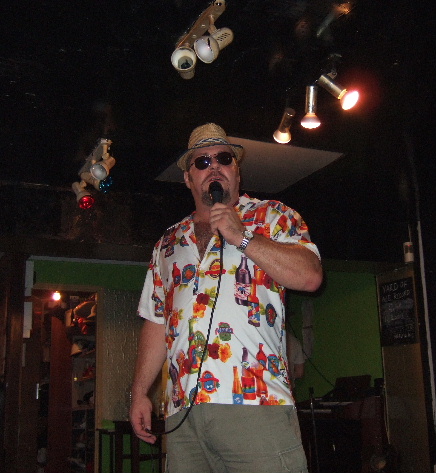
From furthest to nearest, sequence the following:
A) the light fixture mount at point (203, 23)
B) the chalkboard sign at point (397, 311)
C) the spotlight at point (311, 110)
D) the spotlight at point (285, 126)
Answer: the chalkboard sign at point (397, 311) → the spotlight at point (285, 126) → the spotlight at point (311, 110) → the light fixture mount at point (203, 23)

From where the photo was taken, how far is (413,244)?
5.35 metres

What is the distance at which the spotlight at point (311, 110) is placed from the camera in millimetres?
3035

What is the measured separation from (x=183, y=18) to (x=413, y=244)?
3509mm

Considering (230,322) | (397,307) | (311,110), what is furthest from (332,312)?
(230,322)

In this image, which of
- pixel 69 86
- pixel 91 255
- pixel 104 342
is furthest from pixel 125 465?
pixel 69 86

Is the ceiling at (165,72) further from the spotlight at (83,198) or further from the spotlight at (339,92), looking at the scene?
the spotlight at (83,198)

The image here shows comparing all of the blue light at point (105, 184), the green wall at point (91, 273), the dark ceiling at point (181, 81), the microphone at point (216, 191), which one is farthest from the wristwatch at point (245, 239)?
the green wall at point (91, 273)

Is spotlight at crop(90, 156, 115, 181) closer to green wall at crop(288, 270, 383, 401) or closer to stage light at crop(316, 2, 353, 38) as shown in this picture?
stage light at crop(316, 2, 353, 38)

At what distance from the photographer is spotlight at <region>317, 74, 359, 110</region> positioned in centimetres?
293

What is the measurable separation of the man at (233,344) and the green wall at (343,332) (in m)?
4.51

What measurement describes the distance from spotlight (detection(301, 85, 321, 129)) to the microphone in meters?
1.26

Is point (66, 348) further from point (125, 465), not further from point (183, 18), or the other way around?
point (183, 18)

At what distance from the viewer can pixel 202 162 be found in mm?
Result: 2062

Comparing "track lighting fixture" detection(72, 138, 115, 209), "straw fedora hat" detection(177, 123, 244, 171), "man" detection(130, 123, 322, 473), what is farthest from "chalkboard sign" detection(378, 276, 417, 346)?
"man" detection(130, 123, 322, 473)
